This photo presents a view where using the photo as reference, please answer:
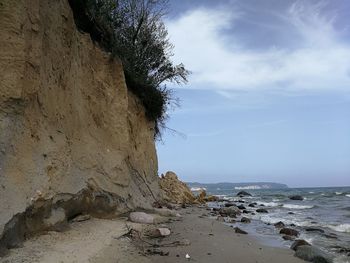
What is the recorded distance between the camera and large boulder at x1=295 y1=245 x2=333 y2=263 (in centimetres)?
940

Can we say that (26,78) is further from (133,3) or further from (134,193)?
(133,3)

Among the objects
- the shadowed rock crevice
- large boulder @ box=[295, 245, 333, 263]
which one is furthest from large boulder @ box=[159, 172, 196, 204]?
large boulder @ box=[295, 245, 333, 263]

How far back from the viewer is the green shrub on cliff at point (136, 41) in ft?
40.7

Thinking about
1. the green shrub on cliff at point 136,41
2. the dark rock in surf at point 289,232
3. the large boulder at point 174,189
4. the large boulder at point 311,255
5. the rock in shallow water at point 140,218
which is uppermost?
the green shrub on cliff at point 136,41

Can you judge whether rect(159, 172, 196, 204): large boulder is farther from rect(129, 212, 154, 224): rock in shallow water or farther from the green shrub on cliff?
rect(129, 212, 154, 224): rock in shallow water

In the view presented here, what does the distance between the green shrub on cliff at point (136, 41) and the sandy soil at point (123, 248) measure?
5.70 metres

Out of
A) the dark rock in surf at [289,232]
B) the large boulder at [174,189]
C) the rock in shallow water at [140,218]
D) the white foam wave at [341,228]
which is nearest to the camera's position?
the rock in shallow water at [140,218]

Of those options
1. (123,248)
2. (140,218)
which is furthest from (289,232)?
(123,248)

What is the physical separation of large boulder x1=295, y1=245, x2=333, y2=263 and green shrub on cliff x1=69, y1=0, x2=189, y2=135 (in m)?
8.01

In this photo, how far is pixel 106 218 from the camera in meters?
11.0

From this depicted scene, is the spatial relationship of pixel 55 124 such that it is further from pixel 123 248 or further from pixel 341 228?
pixel 341 228

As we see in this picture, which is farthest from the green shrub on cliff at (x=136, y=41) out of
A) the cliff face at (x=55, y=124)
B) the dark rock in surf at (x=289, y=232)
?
the dark rock in surf at (x=289, y=232)

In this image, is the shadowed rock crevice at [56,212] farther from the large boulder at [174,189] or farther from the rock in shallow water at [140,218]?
the large boulder at [174,189]

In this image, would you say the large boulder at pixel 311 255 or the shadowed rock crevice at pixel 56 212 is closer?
the shadowed rock crevice at pixel 56 212
